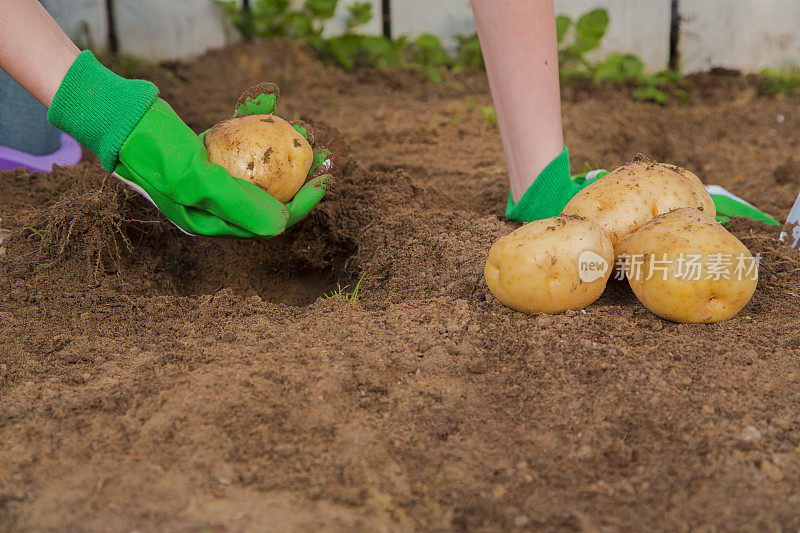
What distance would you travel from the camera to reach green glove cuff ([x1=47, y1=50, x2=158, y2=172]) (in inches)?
77.0

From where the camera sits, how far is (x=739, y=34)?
502 centimetres

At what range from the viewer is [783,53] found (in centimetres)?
501

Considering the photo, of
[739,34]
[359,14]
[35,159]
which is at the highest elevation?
[359,14]

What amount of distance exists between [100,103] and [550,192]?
1511 millimetres

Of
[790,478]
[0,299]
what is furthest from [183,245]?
[790,478]

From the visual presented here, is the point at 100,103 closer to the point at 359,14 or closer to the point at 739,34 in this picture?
the point at 359,14

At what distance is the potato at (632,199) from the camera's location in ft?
6.53

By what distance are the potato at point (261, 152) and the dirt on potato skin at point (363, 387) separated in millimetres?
363

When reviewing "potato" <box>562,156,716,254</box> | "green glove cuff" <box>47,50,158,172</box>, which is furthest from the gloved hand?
"potato" <box>562,156,716,254</box>

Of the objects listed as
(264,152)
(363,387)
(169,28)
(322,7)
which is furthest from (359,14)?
(363,387)

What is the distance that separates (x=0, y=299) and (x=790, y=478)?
211 centimetres

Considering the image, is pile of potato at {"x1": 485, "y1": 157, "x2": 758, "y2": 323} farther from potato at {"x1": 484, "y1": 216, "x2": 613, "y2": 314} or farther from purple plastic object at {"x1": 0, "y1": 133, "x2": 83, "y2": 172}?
purple plastic object at {"x1": 0, "y1": 133, "x2": 83, "y2": 172}

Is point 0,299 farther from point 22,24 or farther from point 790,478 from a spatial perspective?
point 790,478

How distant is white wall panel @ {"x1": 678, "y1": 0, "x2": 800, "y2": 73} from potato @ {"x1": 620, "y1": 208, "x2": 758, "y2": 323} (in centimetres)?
376
